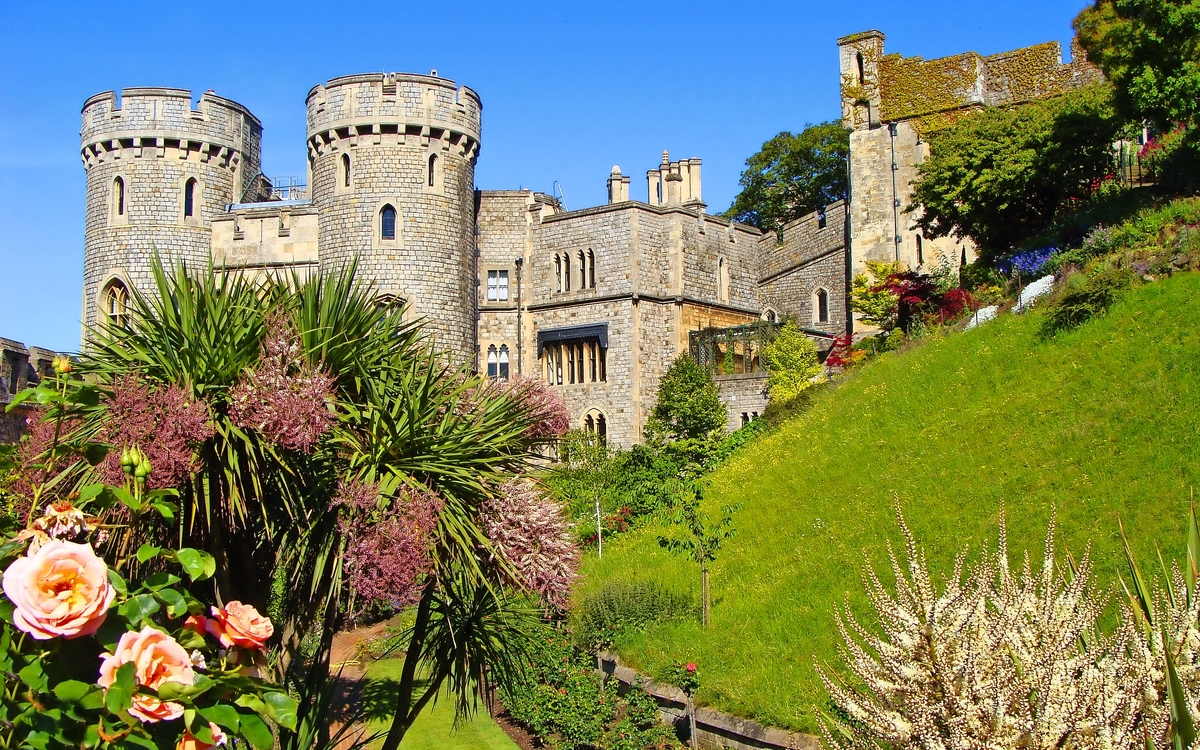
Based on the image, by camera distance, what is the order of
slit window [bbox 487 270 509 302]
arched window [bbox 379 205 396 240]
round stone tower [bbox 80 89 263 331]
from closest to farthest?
arched window [bbox 379 205 396 240] < round stone tower [bbox 80 89 263 331] < slit window [bbox 487 270 509 302]

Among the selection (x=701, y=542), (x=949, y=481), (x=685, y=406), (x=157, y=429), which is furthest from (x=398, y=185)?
(x=157, y=429)

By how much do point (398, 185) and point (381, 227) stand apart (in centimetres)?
129

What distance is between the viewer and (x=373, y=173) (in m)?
30.6

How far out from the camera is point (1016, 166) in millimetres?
24547

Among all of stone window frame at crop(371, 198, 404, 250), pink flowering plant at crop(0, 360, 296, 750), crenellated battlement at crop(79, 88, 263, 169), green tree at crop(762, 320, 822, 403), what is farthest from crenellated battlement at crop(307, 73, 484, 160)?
pink flowering plant at crop(0, 360, 296, 750)

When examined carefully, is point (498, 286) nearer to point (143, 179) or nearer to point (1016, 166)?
point (143, 179)

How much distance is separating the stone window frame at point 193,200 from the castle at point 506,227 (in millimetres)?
48

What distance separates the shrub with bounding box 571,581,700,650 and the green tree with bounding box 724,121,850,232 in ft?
104

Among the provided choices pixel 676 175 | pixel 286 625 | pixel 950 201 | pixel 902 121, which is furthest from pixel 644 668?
pixel 676 175

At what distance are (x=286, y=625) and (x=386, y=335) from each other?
237 centimetres

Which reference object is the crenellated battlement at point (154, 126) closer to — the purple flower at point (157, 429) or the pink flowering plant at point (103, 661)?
the purple flower at point (157, 429)

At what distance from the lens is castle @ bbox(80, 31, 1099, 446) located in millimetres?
30609

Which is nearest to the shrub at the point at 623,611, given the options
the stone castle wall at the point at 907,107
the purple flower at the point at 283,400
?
the purple flower at the point at 283,400

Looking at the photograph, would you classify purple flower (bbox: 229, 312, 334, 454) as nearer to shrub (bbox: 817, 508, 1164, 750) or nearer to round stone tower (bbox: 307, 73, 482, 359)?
shrub (bbox: 817, 508, 1164, 750)
